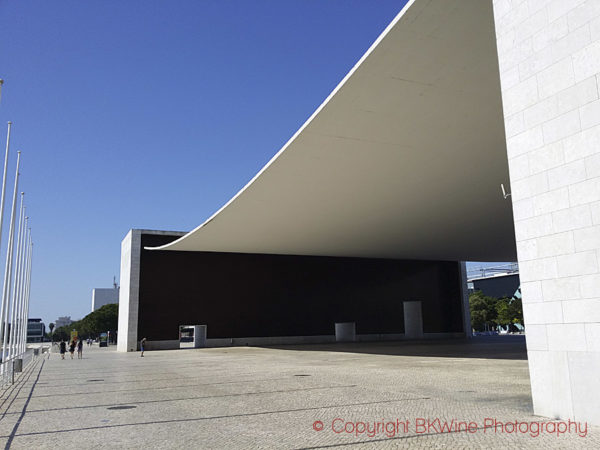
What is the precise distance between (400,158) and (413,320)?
2311 cm

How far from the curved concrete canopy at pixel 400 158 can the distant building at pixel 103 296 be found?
15110 cm

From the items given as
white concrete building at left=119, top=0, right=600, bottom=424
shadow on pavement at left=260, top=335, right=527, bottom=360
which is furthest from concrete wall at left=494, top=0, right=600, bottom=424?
shadow on pavement at left=260, top=335, right=527, bottom=360

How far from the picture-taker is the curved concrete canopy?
9.35 m

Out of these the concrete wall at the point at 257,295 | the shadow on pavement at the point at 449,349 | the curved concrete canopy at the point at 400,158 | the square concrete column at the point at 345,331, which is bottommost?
the shadow on pavement at the point at 449,349

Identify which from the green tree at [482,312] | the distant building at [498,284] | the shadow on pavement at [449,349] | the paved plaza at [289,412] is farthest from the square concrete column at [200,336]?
the distant building at [498,284]

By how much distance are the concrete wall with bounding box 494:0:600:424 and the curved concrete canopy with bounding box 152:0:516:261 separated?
6.10 ft

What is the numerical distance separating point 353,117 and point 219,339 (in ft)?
70.7

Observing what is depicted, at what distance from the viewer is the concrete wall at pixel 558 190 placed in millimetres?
6199

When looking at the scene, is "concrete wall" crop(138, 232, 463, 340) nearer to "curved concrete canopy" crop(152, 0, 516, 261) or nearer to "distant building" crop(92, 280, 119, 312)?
"curved concrete canopy" crop(152, 0, 516, 261)

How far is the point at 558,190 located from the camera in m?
6.62

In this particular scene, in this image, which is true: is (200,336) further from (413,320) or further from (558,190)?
(558,190)

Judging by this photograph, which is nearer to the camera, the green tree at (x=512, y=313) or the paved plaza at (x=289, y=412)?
the paved plaza at (x=289, y=412)

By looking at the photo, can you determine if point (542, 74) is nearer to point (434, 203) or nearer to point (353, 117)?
point (353, 117)

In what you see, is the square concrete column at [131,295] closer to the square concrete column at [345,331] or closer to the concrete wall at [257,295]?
the concrete wall at [257,295]
